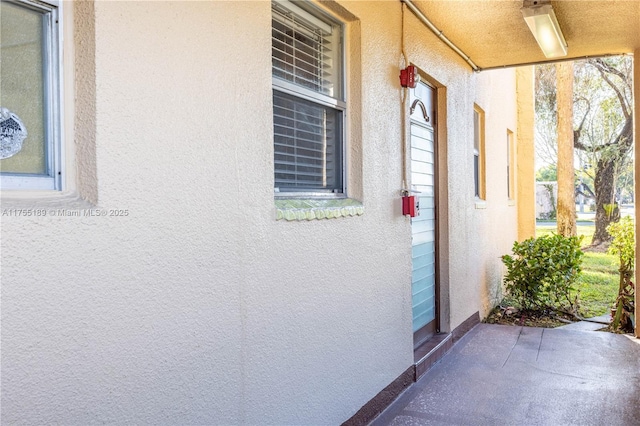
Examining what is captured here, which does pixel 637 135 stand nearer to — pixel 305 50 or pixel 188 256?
pixel 305 50

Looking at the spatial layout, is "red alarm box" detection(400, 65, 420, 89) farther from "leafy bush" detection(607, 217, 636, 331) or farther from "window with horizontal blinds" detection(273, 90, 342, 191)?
"leafy bush" detection(607, 217, 636, 331)

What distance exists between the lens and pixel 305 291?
3033 millimetres

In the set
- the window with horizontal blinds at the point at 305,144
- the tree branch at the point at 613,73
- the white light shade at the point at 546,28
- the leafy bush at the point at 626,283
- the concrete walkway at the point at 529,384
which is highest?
the tree branch at the point at 613,73

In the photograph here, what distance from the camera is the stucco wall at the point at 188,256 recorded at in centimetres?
173

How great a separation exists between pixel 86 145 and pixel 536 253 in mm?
6343

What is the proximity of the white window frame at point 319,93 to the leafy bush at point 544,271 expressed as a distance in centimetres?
429

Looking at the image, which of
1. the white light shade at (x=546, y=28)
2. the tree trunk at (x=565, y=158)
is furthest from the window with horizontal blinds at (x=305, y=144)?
the tree trunk at (x=565, y=158)

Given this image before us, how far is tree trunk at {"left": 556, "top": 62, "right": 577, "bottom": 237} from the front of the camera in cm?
1356

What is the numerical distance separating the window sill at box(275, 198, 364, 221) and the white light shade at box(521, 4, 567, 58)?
7.09 feet

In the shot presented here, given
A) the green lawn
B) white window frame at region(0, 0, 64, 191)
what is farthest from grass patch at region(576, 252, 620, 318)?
white window frame at region(0, 0, 64, 191)

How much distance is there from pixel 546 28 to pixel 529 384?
9.48 ft

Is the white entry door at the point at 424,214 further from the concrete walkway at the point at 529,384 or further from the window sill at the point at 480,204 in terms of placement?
the window sill at the point at 480,204

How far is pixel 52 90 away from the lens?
182 centimetres

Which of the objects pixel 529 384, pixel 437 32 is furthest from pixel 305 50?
pixel 529 384
